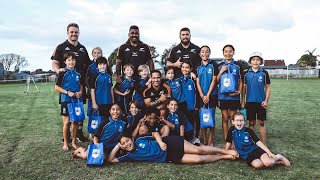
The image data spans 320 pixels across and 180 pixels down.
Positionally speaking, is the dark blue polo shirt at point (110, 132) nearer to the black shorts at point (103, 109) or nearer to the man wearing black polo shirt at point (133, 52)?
the black shorts at point (103, 109)

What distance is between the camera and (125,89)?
6.26m

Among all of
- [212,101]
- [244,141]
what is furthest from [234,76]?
[244,141]

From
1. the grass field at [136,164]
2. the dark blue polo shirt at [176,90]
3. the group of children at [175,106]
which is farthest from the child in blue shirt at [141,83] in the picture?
the grass field at [136,164]

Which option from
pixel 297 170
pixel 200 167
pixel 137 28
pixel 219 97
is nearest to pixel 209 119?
pixel 219 97

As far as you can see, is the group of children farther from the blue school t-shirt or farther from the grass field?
the grass field

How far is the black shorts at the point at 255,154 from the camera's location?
471 cm

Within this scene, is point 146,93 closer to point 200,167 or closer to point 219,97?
point 219,97

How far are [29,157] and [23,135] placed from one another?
2101 mm

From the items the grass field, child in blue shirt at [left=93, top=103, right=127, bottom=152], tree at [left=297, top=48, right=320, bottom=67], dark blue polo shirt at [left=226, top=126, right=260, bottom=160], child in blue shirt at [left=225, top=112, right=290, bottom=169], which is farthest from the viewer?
tree at [left=297, top=48, right=320, bottom=67]

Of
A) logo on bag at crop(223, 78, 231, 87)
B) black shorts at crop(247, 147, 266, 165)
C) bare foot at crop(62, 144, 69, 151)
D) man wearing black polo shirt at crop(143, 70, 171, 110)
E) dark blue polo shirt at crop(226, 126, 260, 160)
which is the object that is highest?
logo on bag at crop(223, 78, 231, 87)

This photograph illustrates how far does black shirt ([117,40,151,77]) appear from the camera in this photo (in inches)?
264

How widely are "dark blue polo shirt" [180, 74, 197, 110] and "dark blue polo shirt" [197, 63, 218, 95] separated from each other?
0.17m

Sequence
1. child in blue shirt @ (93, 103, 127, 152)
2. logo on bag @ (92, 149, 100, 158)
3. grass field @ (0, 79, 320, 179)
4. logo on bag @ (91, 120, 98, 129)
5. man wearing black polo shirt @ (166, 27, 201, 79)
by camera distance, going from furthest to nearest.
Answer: man wearing black polo shirt @ (166, 27, 201, 79)
logo on bag @ (91, 120, 98, 129)
child in blue shirt @ (93, 103, 127, 152)
logo on bag @ (92, 149, 100, 158)
grass field @ (0, 79, 320, 179)

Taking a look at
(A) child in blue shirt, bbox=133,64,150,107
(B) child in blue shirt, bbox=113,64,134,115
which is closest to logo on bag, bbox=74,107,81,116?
(B) child in blue shirt, bbox=113,64,134,115
